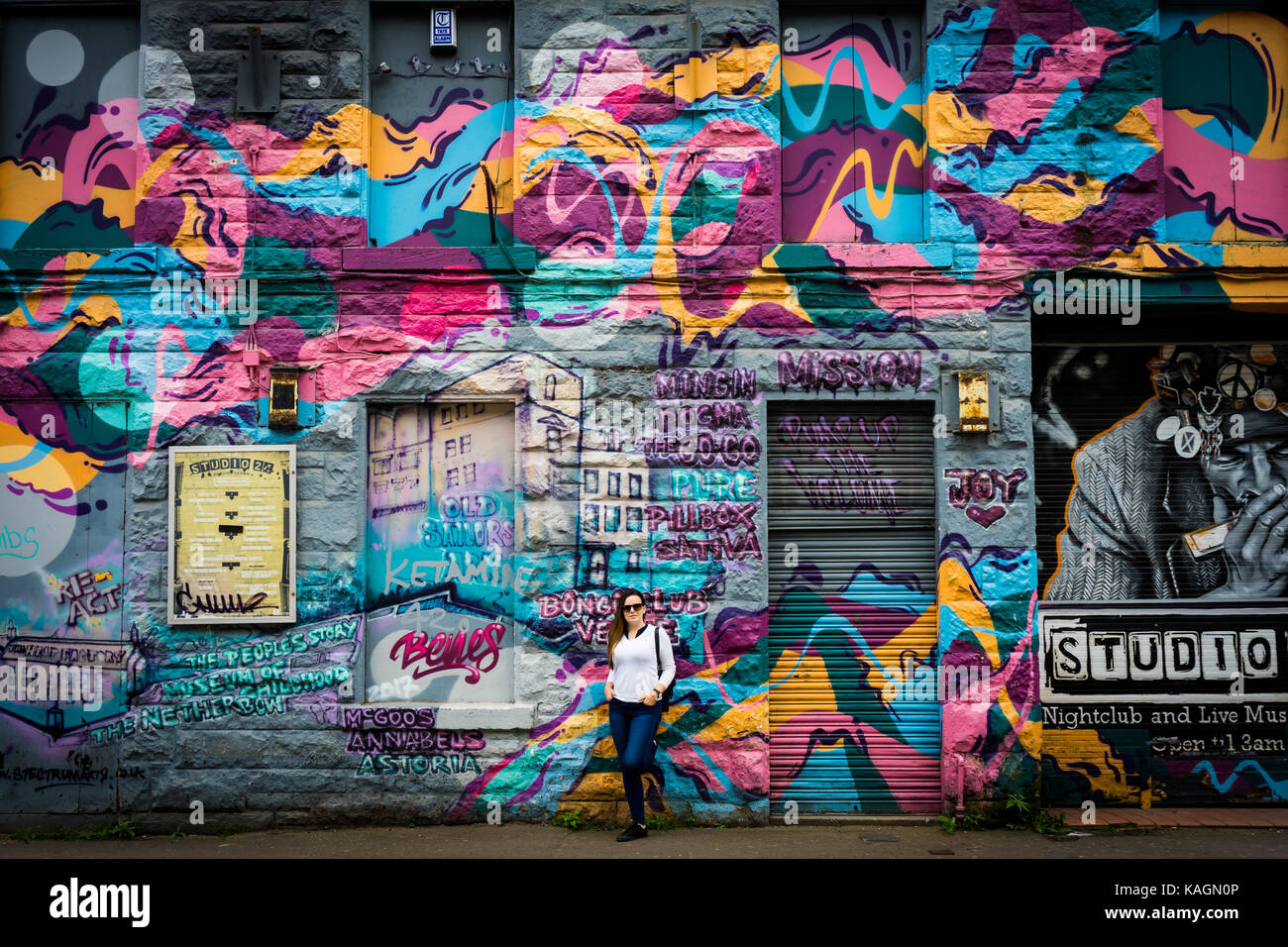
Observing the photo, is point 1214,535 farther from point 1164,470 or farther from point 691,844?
point 691,844

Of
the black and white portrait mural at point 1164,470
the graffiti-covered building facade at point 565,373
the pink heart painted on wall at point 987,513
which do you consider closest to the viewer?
the graffiti-covered building facade at point 565,373

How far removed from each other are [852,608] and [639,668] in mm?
1908

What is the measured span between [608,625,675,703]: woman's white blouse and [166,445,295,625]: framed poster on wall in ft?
8.77

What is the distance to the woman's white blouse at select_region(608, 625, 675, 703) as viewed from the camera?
7793 mm

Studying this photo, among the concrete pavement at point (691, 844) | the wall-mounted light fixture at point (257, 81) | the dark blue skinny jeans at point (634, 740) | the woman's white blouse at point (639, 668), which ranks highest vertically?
A: the wall-mounted light fixture at point (257, 81)

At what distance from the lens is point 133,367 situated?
848 centimetres

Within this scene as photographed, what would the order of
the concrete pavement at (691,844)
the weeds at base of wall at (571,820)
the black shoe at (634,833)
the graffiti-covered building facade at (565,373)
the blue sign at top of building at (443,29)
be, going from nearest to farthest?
the concrete pavement at (691,844) < the black shoe at (634,833) < the weeds at base of wall at (571,820) < the graffiti-covered building facade at (565,373) < the blue sign at top of building at (443,29)

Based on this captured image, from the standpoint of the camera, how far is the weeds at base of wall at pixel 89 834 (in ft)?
26.5

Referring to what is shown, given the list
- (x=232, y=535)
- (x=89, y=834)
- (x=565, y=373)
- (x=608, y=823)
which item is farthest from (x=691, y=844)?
(x=89, y=834)

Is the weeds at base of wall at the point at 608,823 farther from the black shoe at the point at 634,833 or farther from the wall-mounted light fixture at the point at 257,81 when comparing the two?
the wall-mounted light fixture at the point at 257,81

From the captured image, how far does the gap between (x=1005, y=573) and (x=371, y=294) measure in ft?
18.2

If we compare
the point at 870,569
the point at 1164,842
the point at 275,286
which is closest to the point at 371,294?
the point at 275,286

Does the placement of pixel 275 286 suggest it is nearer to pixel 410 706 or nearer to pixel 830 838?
pixel 410 706

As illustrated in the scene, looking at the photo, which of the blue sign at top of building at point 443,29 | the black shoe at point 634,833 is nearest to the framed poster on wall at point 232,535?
the black shoe at point 634,833
